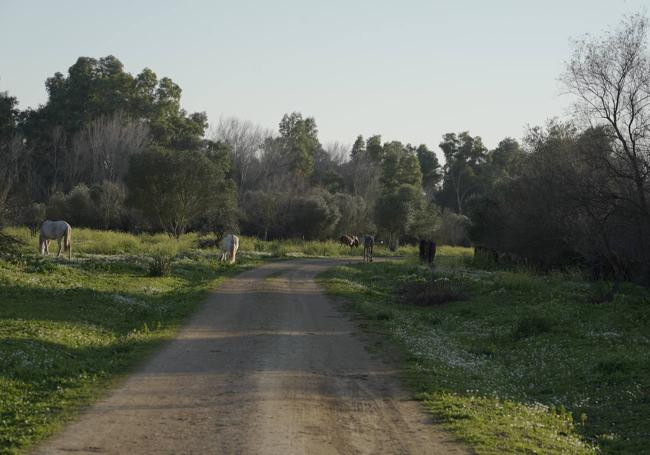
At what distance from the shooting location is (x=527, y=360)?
16.6 metres

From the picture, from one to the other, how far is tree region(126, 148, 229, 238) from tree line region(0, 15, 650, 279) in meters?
0.11

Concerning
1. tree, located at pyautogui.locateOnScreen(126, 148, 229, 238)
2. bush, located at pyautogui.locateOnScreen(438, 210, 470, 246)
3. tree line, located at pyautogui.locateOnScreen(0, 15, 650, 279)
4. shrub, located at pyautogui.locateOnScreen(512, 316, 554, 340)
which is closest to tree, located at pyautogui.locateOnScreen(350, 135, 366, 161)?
tree line, located at pyautogui.locateOnScreen(0, 15, 650, 279)

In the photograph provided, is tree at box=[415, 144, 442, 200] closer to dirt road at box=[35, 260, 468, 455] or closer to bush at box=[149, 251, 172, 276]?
bush at box=[149, 251, 172, 276]

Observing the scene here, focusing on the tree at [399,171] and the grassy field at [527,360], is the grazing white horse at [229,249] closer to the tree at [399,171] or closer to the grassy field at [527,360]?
the grassy field at [527,360]

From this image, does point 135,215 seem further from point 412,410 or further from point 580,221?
point 412,410

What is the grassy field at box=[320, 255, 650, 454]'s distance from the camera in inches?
400

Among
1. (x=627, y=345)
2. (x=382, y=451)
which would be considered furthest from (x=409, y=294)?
(x=382, y=451)

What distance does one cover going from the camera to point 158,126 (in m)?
104

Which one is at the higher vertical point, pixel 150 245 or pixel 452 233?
pixel 452 233

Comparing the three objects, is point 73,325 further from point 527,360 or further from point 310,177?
point 310,177

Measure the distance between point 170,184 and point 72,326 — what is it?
4128 cm

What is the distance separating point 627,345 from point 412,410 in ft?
30.5

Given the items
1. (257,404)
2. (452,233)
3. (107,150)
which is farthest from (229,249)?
(452,233)

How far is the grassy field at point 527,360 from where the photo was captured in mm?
10172
